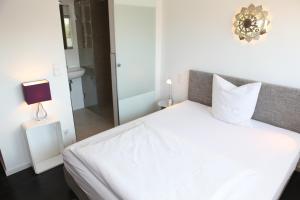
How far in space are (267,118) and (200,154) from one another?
1.13 meters

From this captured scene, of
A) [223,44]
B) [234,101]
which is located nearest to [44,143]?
[234,101]

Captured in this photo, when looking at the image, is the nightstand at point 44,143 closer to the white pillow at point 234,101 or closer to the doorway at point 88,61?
the doorway at point 88,61

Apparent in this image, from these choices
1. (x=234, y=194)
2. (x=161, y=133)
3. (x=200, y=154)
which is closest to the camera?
(x=234, y=194)

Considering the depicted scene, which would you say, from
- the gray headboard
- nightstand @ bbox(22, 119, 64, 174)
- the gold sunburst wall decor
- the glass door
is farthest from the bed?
the glass door

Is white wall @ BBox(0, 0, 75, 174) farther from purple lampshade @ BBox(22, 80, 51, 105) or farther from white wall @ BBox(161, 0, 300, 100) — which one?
white wall @ BBox(161, 0, 300, 100)

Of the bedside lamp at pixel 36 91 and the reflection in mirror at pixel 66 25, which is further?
the reflection in mirror at pixel 66 25

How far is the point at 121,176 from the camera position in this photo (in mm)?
1503

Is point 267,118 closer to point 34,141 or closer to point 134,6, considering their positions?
point 134,6

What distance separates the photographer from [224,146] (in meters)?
1.97

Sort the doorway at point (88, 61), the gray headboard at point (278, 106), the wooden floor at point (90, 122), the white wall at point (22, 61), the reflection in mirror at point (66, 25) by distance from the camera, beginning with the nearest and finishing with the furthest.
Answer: the white wall at point (22, 61) → the gray headboard at point (278, 106) → the wooden floor at point (90, 122) → the reflection in mirror at point (66, 25) → the doorway at point (88, 61)

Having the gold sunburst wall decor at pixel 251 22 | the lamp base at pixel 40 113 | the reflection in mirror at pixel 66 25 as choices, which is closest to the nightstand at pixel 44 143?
the lamp base at pixel 40 113

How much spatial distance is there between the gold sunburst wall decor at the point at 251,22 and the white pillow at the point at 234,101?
1.80 feet

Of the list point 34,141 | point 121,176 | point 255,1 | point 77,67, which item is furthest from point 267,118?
point 77,67

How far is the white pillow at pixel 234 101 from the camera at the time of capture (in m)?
2.30
